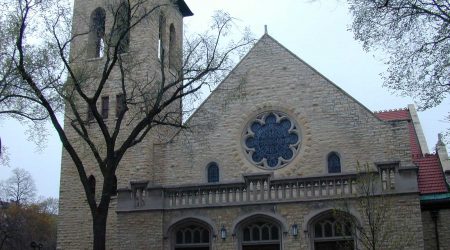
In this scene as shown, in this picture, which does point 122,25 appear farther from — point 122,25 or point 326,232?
point 326,232

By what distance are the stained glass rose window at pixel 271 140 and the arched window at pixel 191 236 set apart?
3291mm

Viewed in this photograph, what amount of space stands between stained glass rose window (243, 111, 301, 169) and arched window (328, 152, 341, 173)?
4.22 ft

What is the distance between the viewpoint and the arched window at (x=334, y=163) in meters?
20.1

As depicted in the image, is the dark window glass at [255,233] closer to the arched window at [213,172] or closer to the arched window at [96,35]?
the arched window at [213,172]

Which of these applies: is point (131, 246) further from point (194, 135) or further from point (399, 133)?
point (399, 133)

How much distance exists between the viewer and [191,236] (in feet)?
65.0

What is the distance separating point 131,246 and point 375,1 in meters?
11.8

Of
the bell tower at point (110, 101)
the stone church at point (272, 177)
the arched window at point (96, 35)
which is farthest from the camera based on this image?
the arched window at point (96, 35)

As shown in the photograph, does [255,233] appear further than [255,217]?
Yes

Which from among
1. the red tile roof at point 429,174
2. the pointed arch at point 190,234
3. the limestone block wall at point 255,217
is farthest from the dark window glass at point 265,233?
the red tile roof at point 429,174

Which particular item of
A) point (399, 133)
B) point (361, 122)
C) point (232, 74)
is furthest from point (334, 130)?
point (232, 74)

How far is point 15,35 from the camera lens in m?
16.5

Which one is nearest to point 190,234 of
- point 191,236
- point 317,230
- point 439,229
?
point 191,236

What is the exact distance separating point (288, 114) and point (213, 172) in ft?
11.8
